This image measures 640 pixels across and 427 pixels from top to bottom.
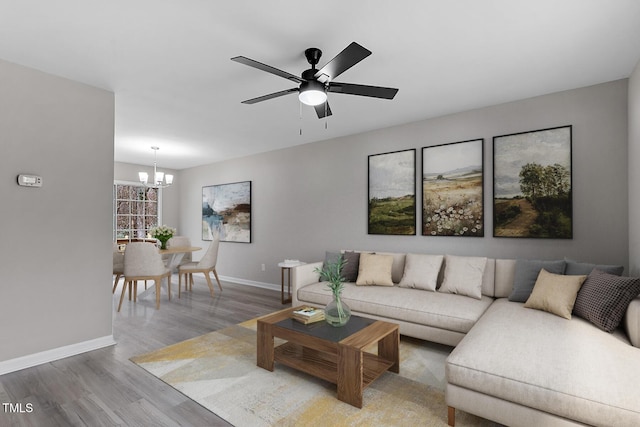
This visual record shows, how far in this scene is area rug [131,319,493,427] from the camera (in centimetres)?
196

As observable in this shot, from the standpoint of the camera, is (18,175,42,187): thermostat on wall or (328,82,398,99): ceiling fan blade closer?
(328,82,398,99): ceiling fan blade

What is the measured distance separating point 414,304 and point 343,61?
2.24 metres

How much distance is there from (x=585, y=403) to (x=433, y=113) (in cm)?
316

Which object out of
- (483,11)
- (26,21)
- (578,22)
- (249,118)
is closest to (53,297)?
(26,21)

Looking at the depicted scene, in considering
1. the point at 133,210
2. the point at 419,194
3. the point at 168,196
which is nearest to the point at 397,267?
the point at 419,194

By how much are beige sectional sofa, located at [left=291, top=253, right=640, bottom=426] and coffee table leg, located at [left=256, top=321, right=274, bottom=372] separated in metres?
1.33

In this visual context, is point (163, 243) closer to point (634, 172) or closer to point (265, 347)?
point (265, 347)

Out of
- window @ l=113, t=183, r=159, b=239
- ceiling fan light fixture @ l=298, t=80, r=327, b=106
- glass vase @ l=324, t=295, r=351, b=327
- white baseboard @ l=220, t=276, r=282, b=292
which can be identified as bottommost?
white baseboard @ l=220, t=276, r=282, b=292

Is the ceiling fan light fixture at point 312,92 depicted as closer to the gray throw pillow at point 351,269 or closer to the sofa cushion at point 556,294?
the gray throw pillow at point 351,269

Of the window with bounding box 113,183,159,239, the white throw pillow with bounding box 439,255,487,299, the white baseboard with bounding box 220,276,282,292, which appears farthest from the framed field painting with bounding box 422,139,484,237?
the window with bounding box 113,183,159,239

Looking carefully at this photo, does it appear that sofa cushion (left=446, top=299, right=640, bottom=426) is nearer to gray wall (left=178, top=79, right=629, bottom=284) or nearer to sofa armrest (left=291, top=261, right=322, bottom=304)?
gray wall (left=178, top=79, right=629, bottom=284)

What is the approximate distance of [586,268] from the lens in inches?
108

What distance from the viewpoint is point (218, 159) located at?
21.7 feet

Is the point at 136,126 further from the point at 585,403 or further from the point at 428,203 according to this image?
the point at 585,403
